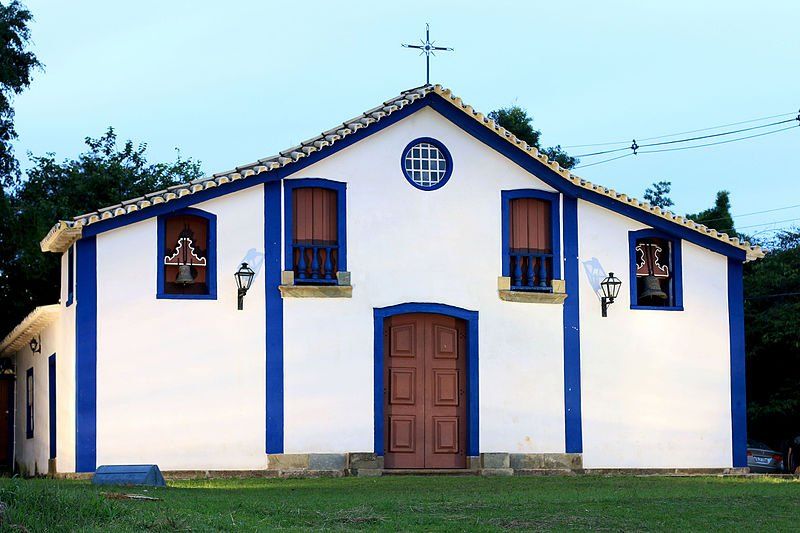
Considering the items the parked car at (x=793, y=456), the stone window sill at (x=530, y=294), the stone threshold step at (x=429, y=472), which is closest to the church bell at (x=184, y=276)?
the stone threshold step at (x=429, y=472)

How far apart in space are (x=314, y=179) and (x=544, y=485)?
21.1 ft

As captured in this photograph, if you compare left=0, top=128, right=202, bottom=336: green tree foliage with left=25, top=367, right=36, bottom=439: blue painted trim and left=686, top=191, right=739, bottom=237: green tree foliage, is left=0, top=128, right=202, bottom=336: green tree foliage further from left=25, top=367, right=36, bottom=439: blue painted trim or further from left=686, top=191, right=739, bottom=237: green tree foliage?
left=686, top=191, right=739, bottom=237: green tree foliage

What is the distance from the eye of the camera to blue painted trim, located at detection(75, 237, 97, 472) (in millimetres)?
20391

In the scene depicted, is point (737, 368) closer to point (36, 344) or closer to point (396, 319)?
point (396, 319)

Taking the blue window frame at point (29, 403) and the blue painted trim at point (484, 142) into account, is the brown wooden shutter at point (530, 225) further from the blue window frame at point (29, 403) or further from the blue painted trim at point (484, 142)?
the blue window frame at point (29, 403)

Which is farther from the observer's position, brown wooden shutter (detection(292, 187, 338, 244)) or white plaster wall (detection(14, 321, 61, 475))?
white plaster wall (detection(14, 321, 61, 475))

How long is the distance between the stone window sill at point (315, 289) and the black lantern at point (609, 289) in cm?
431

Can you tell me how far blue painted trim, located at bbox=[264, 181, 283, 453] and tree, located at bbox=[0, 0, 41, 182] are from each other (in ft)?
22.1

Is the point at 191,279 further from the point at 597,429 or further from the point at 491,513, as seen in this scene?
the point at 491,513

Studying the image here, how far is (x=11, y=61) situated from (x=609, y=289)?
38.9ft

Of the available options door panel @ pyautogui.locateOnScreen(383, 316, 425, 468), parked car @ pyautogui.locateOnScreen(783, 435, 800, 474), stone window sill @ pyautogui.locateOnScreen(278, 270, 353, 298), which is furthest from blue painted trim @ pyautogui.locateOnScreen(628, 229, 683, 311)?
parked car @ pyautogui.locateOnScreen(783, 435, 800, 474)

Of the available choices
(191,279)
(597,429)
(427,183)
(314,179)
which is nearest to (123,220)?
(191,279)

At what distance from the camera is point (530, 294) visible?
22.7 metres

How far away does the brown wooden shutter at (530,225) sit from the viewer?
23.0 m
